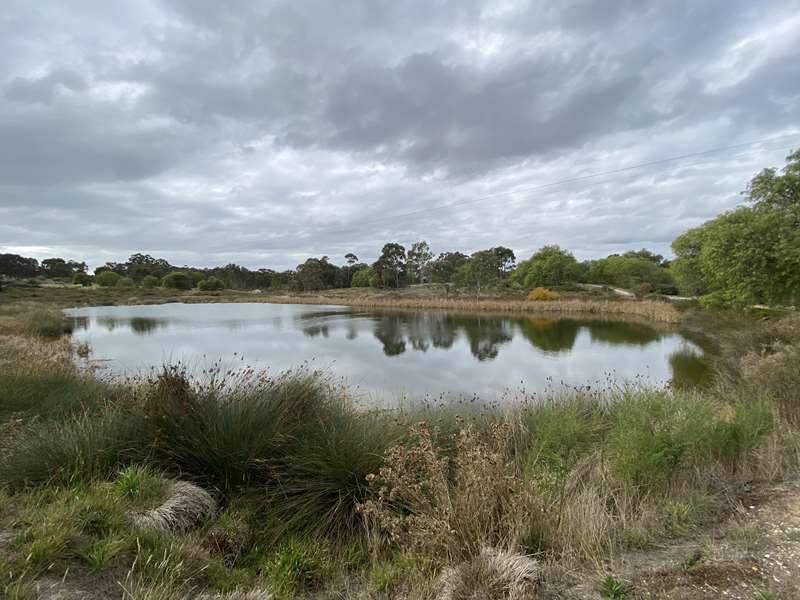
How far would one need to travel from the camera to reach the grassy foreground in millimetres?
2426

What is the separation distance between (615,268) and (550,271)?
45.2 feet

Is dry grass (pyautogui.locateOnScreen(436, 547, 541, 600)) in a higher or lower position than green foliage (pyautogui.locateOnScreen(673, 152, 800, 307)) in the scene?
lower

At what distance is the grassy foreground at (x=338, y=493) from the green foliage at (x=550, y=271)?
5699 cm

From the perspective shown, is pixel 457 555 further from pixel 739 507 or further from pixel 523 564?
pixel 739 507

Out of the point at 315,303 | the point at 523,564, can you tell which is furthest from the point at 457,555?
the point at 315,303

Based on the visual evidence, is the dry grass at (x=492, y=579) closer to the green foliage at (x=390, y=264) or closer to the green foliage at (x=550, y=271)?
the green foliage at (x=550, y=271)

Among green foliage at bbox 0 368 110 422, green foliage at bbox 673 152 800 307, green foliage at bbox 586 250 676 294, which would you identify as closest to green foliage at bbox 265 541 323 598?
Result: green foliage at bbox 0 368 110 422

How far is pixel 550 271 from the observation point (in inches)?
2360

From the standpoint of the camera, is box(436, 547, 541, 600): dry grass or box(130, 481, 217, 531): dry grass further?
box(130, 481, 217, 531): dry grass

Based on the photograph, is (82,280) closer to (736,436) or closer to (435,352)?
(435,352)

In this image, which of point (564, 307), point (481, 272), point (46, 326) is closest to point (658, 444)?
point (46, 326)

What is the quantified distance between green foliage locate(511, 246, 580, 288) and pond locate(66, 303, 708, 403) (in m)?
31.8

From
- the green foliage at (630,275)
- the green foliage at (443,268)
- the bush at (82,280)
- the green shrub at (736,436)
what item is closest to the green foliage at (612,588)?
the green shrub at (736,436)

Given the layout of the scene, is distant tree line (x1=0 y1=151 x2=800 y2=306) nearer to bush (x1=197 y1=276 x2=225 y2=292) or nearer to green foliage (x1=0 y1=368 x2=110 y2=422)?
bush (x1=197 y1=276 x2=225 y2=292)
